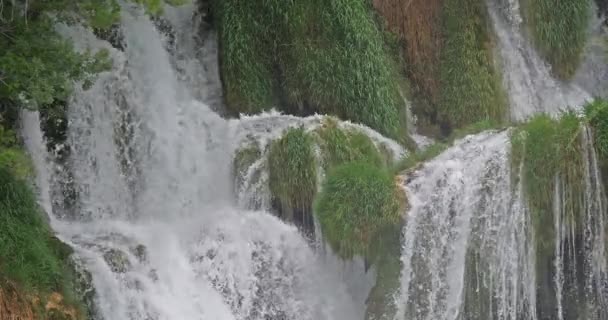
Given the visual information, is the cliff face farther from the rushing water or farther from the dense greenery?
the rushing water

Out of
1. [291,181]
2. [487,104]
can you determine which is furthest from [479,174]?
[487,104]

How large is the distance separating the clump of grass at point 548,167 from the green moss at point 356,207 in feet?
4.43

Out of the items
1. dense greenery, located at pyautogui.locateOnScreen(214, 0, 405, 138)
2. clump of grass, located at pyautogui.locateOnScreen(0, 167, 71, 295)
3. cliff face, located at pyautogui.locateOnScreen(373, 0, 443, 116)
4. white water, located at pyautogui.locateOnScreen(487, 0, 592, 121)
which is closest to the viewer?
clump of grass, located at pyautogui.locateOnScreen(0, 167, 71, 295)

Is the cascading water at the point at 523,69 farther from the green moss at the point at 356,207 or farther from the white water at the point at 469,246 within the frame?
the green moss at the point at 356,207

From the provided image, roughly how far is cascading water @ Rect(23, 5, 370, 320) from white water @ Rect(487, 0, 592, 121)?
412 cm

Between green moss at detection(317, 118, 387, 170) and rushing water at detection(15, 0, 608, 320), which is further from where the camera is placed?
green moss at detection(317, 118, 387, 170)

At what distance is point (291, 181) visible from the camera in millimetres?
11039

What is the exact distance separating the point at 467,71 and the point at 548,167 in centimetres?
458

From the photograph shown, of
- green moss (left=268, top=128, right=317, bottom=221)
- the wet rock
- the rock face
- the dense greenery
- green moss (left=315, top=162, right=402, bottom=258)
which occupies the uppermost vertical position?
the dense greenery

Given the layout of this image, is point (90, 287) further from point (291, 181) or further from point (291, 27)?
point (291, 27)

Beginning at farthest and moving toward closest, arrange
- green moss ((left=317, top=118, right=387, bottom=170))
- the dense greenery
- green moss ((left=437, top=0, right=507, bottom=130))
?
1. green moss ((left=437, top=0, right=507, bottom=130))
2. the dense greenery
3. green moss ((left=317, top=118, right=387, bottom=170))

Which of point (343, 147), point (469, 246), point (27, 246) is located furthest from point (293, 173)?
point (27, 246)

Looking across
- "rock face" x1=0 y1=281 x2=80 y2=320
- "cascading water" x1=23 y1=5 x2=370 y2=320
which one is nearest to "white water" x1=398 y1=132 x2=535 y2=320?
"cascading water" x1=23 y1=5 x2=370 y2=320

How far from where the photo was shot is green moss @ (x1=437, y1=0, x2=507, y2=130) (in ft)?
45.5
